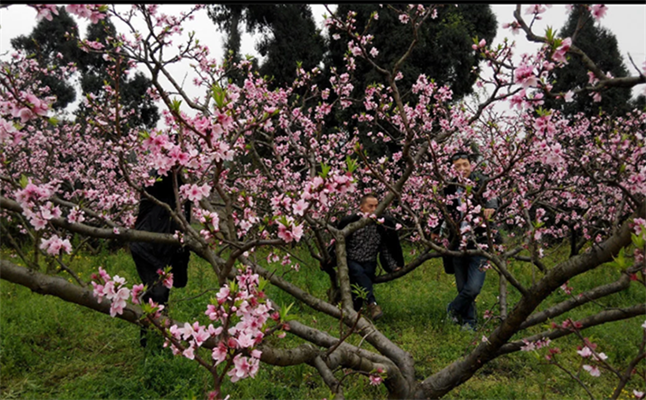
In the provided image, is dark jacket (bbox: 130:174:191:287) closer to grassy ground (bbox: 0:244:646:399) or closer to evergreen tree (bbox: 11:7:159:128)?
grassy ground (bbox: 0:244:646:399)

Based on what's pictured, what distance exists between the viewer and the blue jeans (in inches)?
170

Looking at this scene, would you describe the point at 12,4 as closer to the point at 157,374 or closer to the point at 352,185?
the point at 352,185

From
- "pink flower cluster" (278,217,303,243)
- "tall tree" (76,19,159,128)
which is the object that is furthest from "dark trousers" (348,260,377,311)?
"tall tree" (76,19,159,128)

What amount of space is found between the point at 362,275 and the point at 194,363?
2.01 m

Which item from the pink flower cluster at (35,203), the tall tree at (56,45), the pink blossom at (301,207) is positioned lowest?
the pink blossom at (301,207)

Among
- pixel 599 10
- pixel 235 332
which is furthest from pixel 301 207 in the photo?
pixel 599 10

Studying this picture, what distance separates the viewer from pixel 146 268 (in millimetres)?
3646

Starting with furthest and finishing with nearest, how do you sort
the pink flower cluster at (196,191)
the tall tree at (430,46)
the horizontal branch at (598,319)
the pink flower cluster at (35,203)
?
1. the tall tree at (430,46)
2. the horizontal branch at (598,319)
3. the pink flower cluster at (196,191)
4. the pink flower cluster at (35,203)

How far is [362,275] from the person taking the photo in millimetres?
4602

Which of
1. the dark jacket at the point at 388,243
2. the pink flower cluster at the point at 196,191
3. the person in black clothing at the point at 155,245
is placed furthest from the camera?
the dark jacket at the point at 388,243

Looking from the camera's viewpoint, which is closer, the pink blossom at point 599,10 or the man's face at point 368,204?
the pink blossom at point 599,10

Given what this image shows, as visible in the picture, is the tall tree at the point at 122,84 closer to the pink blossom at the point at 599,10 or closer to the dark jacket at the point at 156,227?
the dark jacket at the point at 156,227

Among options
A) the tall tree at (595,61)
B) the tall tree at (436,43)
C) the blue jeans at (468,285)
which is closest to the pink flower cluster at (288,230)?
the blue jeans at (468,285)

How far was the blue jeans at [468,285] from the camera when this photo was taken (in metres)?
4.32
